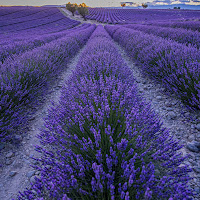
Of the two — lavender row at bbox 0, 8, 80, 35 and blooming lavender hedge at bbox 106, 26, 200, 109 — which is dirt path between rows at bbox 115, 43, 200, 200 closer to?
blooming lavender hedge at bbox 106, 26, 200, 109

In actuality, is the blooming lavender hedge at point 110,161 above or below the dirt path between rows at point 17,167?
above

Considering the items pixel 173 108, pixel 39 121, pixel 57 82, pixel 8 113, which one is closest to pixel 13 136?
A: pixel 8 113

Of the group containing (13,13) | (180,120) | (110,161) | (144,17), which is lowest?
(180,120)

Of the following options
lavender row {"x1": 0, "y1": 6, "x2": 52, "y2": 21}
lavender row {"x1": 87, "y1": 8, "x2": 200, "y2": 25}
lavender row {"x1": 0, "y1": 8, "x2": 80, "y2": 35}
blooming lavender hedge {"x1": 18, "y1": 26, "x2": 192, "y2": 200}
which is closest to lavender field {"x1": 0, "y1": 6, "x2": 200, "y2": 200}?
blooming lavender hedge {"x1": 18, "y1": 26, "x2": 192, "y2": 200}

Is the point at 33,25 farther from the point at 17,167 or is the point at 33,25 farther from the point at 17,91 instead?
the point at 17,167

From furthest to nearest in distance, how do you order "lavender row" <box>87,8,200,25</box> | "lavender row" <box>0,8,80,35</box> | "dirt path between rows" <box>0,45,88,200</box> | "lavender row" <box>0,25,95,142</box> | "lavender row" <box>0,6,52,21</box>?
"lavender row" <box>0,6,52,21</box>, "lavender row" <box>87,8,200,25</box>, "lavender row" <box>0,8,80,35</box>, "lavender row" <box>0,25,95,142</box>, "dirt path between rows" <box>0,45,88,200</box>

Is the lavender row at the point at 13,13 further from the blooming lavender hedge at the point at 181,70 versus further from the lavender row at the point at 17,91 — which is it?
the blooming lavender hedge at the point at 181,70

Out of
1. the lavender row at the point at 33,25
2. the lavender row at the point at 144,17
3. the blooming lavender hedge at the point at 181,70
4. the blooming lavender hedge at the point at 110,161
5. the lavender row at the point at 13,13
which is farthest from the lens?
the lavender row at the point at 13,13

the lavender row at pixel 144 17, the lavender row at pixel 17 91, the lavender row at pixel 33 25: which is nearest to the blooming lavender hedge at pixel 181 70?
the lavender row at pixel 17 91

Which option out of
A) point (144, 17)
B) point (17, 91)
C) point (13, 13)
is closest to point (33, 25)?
point (13, 13)

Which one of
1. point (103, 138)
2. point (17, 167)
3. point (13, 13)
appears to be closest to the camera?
point (103, 138)

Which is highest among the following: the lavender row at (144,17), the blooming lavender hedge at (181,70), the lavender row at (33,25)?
the lavender row at (144,17)

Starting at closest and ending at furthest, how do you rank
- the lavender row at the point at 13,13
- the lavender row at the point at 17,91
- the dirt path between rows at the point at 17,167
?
the dirt path between rows at the point at 17,167 → the lavender row at the point at 17,91 → the lavender row at the point at 13,13

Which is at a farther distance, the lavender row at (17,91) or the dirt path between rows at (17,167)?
the lavender row at (17,91)
